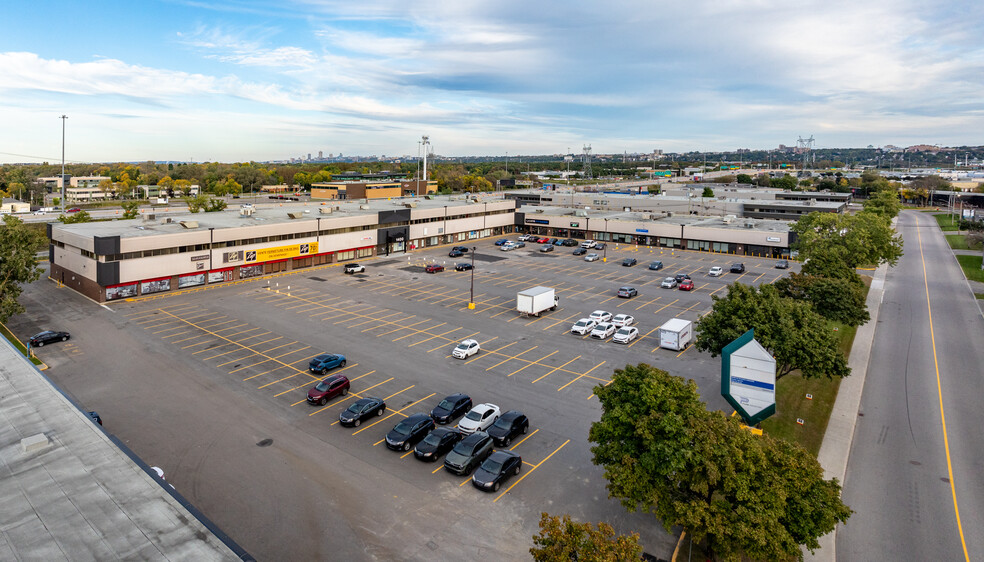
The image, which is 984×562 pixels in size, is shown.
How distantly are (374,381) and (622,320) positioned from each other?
842 inches

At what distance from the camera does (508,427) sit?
2481cm

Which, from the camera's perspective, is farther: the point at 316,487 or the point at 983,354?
the point at 983,354

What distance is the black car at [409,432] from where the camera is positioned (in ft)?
78.1

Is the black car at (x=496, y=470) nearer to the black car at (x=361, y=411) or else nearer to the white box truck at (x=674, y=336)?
the black car at (x=361, y=411)

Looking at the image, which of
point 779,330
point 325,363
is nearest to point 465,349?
point 325,363

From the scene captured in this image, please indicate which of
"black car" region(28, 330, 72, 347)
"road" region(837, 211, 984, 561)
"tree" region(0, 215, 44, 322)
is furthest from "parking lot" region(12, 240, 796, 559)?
"road" region(837, 211, 984, 561)

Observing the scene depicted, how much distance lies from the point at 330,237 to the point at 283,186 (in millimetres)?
128758

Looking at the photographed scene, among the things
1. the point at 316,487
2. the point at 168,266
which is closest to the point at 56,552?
the point at 316,487

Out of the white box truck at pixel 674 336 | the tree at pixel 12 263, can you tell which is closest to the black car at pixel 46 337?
the tree at pixel 12 263

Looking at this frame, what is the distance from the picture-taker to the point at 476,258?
242ft

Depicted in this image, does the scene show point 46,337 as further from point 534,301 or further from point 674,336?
point 674,336

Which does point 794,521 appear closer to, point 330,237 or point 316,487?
point 316,487

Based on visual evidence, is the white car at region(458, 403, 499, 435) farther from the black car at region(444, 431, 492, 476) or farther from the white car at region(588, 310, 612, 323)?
the white car at region(588, 310, 612, 323)

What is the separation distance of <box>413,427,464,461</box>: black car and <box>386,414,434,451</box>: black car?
583 millimetres
